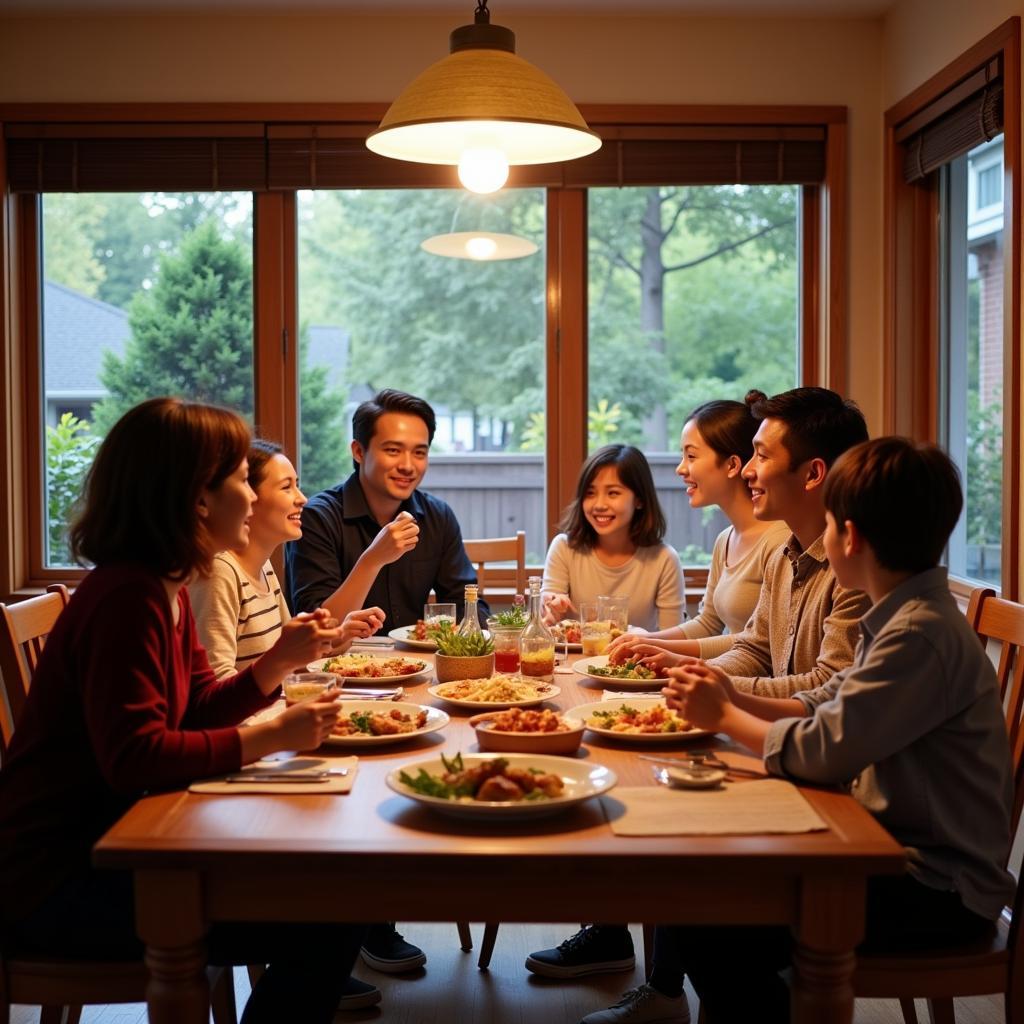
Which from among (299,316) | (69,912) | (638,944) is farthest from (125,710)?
(299,316)

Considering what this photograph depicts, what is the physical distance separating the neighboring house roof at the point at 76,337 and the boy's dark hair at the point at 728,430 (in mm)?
2284

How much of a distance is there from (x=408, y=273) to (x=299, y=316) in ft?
1.38

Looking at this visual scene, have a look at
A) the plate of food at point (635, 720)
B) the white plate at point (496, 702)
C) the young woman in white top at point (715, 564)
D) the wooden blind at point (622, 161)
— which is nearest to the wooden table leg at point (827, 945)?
the plate of food at point (635, 720)

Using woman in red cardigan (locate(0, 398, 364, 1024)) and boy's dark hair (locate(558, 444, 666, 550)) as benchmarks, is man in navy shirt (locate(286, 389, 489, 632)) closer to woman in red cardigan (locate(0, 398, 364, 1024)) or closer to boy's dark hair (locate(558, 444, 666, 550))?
boy's dark hair (locate(558, 444, 666, 550))

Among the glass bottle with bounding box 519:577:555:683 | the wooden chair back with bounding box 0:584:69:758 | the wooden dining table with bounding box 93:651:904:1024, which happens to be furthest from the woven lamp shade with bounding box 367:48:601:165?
the wooden dining table with bounding box 93:651:904:1024

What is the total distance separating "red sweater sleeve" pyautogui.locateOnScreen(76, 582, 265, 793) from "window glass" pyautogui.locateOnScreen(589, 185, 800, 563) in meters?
2.80

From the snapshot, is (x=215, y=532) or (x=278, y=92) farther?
(x=278, y=92)

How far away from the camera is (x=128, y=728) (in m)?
1.58

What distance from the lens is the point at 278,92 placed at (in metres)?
4.10

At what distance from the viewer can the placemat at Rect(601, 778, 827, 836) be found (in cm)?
146

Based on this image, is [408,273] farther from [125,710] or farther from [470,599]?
[125,710]

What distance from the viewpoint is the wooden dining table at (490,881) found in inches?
54.9

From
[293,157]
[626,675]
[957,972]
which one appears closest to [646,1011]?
[626,675]

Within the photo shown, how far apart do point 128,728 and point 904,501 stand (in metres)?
1.11
